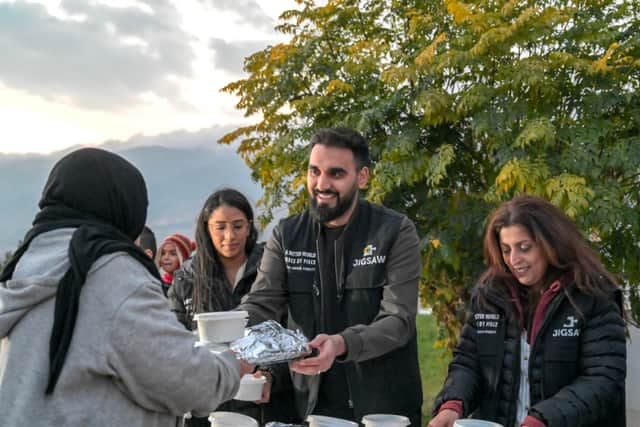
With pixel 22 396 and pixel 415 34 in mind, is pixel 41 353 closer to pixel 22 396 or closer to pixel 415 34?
pixel 22 396

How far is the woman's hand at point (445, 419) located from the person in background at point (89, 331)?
105cm

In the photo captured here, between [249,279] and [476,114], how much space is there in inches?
118

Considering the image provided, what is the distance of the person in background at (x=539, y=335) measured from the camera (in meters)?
2.62

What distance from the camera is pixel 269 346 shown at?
94.7 inches

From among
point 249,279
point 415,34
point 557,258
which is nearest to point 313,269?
point 249,279

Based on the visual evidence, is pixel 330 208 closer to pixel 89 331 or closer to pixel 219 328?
pixel 219 328

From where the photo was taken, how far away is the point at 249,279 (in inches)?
147

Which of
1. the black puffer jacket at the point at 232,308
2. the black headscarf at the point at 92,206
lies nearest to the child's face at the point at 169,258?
the black puffer jacket at the point at 232,308

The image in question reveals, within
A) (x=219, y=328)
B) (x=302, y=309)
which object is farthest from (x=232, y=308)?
(x=219, y=328)

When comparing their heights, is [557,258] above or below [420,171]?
below

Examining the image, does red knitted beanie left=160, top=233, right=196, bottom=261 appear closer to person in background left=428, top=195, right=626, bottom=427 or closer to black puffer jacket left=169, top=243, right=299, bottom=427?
black puffer jacket left=169, top=243, right=299, bottom=427

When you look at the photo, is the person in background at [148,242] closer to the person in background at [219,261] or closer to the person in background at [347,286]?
the person in background at [219,261]

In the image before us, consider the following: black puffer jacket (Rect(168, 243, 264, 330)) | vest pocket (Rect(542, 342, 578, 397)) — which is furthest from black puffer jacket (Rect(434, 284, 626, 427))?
black puffer jacket (Rect(168, 243, 264, 330))

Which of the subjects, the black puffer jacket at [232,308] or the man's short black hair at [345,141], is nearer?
the man's short black hair at [345,141]
